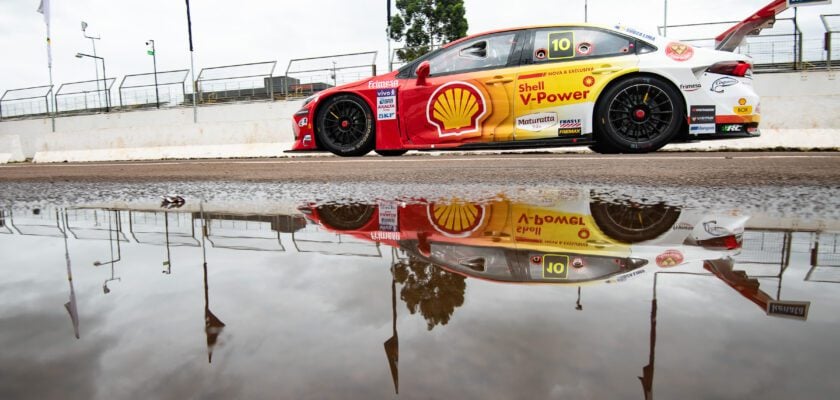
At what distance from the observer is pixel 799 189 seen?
2941mm

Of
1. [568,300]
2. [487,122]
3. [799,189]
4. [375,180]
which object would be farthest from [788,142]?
[568,300]

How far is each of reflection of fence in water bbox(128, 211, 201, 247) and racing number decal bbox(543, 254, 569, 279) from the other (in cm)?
117

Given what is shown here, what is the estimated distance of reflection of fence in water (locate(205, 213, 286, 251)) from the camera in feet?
6.04

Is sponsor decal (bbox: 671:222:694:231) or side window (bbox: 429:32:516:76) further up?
side window (bbox: 429:32:516:76)

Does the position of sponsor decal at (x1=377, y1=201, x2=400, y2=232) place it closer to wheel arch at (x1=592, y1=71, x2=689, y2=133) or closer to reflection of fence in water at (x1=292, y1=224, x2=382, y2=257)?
reflection of fence in water at (x1=292, y1=224, x2=382, y2=257)

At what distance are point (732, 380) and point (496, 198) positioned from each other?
83.3 inches

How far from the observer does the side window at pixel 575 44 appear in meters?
5.36

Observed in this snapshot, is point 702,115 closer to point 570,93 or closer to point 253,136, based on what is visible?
point 570,93

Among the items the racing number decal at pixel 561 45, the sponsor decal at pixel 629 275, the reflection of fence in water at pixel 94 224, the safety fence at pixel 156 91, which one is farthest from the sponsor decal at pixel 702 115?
the safety fence at pixel 156 91

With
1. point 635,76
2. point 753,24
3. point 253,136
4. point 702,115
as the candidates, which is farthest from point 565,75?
point 253,136

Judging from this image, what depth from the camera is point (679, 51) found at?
5215 mm

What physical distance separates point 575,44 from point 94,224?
4.52 meters

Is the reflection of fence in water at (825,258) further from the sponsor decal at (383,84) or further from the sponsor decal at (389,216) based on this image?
the sponsor decal at (383,84)

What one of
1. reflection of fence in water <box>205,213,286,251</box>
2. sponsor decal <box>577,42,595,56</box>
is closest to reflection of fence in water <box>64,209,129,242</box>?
reflection of fence in water <box>205,213,286,251</box>
